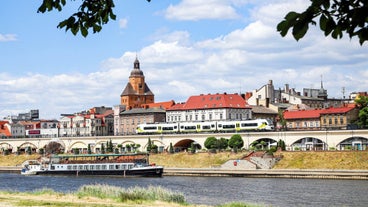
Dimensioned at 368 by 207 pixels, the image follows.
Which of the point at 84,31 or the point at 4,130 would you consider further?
the point at 4,130

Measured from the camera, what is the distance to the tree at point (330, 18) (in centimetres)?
645

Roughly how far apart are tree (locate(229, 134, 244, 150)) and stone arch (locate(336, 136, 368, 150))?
1602cm

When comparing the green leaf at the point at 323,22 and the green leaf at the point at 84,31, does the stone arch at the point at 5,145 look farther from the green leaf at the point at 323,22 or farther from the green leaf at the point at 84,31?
the green leaf at the point at 323,22

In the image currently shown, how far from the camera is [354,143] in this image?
287 ft

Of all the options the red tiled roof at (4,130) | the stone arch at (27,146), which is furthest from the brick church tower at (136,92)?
the red tiled roof at (4,130)

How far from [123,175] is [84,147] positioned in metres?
48.0

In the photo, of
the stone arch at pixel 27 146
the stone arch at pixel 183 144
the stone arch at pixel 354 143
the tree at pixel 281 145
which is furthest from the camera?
the stone arch at pixel 27 146

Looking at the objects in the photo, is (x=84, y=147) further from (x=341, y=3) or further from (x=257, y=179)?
(x=341, y=3)

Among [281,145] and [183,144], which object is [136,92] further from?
[281,145]

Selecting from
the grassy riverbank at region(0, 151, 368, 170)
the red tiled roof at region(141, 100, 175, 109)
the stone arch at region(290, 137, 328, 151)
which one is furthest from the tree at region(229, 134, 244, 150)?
the red tiled roof at region(141, 100, 175, 109)

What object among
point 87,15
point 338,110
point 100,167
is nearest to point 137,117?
point 338,110

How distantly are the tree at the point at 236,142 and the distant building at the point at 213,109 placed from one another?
27.5 m

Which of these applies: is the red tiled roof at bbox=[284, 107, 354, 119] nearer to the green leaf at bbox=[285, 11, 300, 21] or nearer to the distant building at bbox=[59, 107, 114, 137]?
the distant building at bbox=[59, 107, 114, 137]

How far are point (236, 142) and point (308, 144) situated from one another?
11288 millimetres
